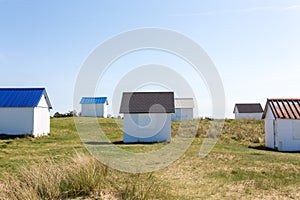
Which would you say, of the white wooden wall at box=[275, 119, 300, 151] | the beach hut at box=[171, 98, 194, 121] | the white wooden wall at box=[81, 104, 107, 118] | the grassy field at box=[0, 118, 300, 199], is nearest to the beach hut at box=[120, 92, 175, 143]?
the white wooden wall at box=[275, 119, 300, 151]

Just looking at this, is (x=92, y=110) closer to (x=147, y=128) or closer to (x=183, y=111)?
(x=183, y=111)

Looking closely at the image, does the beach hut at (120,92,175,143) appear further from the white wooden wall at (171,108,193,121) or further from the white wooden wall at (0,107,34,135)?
the white wooden wall at (171,108,193,121)

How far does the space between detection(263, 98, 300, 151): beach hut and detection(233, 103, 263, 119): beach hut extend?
40.3 m

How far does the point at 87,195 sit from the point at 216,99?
10.1m

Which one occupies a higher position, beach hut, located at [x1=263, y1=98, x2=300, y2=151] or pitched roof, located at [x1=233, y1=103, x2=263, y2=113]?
pitched roof, located at [x1=233, y1=103, x2=263, y2=113]

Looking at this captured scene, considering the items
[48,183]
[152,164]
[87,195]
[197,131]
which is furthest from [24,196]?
[197,131]

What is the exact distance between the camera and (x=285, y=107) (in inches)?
803

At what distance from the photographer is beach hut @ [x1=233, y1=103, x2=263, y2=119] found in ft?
199

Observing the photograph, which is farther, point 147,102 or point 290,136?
point 147,102

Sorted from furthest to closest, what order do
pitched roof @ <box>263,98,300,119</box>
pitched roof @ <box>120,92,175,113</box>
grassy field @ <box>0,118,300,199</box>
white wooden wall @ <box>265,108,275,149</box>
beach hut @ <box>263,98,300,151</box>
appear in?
pitched roof @ <box>120,92,175,113</box>, white wooden wall @ <box>265,108,275,149</box>, pitched roof @ <box>263,98,300,119</box>, beach hut @ <box>263,98,300,151</box>, grassy field @ <box>0,118,300,199</box>

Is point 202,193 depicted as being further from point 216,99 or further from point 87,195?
point 216,99

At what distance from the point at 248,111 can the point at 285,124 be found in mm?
42912

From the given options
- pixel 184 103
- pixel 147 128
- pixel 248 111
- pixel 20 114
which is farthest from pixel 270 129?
pixel 248 111

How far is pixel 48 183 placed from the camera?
6613mm
